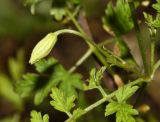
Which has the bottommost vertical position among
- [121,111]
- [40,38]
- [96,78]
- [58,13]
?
[40,38]

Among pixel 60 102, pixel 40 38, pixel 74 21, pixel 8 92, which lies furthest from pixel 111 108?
pixel 40 38

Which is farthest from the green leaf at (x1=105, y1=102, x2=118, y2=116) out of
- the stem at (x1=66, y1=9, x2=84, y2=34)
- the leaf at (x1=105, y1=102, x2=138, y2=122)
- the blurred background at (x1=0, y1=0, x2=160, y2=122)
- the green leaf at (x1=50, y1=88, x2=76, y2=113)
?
the blurred background at (x1=0, y1=0, x2=160, y2=122)

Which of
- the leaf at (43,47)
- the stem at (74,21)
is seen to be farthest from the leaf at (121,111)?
the stem at (74,21)

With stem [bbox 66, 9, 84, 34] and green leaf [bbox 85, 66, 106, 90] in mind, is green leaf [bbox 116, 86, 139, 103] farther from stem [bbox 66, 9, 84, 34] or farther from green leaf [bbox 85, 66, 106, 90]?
stem [bbox 66, 9, 84, 34]

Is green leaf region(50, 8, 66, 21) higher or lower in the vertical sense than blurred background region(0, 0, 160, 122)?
higher

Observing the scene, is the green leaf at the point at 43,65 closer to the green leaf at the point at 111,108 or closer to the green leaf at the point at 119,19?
the green leaf at the point at 119,19

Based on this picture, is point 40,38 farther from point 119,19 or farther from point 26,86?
point 119,19
